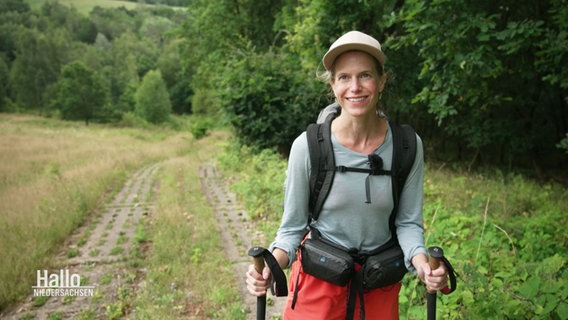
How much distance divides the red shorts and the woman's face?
33.8 inches

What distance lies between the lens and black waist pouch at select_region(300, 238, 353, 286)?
5.68 feet

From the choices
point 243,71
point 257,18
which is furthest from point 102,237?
point 257,18

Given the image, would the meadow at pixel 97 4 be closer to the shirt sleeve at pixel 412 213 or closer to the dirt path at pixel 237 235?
the dirt path at pixel 237 235

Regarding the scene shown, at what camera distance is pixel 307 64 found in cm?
1238

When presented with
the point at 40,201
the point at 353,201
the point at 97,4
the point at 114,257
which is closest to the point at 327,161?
the point at 353,201

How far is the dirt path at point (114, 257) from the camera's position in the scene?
13.9ft

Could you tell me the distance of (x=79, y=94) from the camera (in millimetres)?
46188

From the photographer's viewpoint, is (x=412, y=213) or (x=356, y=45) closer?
(x=356, y=45)

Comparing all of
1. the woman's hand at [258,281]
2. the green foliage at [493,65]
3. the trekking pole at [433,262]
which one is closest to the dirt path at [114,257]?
the trekking pole at [433,262]

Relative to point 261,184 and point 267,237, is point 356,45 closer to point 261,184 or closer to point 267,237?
point 267,237

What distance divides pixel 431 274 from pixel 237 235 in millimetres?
5174

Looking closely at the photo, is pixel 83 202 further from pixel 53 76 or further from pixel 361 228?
pixel 53 76

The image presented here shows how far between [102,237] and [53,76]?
55695 mm

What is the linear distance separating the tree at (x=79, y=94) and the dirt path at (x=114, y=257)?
42.4m
